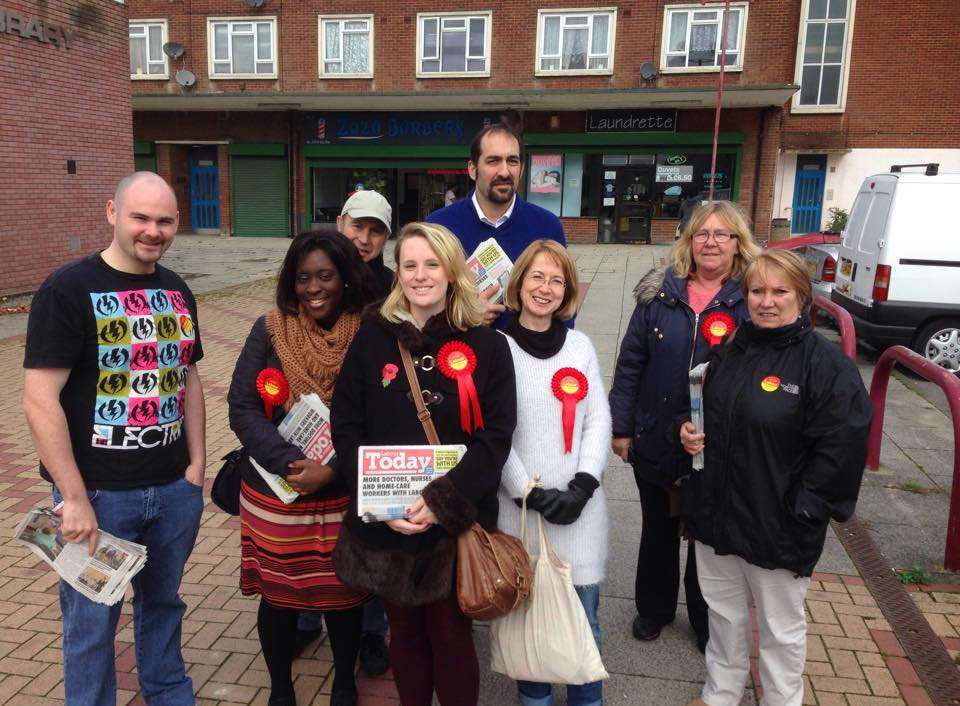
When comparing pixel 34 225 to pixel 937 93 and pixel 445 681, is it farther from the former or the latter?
pixel 937 93

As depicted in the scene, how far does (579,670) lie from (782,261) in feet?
5.19

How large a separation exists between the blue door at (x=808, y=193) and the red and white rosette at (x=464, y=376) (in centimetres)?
2165

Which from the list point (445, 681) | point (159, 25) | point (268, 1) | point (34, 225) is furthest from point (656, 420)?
point (159, 25)

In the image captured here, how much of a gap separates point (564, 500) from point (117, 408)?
1.53 m

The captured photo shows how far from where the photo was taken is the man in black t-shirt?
227 cm

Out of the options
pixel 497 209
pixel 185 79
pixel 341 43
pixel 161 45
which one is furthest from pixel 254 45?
pixel 497 209

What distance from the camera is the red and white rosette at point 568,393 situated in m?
2.68

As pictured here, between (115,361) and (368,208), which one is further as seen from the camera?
(368,208)

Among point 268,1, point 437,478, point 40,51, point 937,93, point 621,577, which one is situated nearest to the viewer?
point 437,478

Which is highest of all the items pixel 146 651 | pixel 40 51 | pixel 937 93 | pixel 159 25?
pixel 159 25

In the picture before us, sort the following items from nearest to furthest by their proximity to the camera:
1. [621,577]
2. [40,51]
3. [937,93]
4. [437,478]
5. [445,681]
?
1. [437,478]
2. [445,681]
3. [621,577]
4. [40,51]
5. [937,93]

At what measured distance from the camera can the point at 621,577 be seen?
3.96 metres

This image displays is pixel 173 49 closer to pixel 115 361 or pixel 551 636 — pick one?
pixel 115 361

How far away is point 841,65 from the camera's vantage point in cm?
2041
